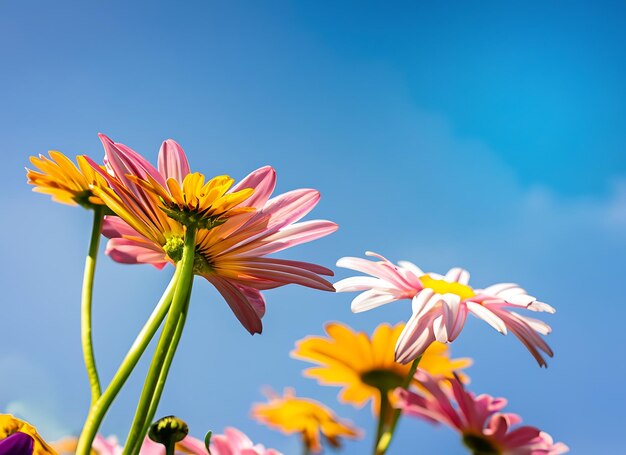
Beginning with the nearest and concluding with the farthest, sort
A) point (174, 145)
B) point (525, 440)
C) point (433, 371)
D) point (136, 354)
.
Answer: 1. point (136, 354)
2. point (174, 145)
3. point (525, 440)
4. point (433, 371)

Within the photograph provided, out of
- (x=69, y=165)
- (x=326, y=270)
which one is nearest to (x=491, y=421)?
(x=326, y=270)

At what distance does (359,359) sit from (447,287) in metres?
0.40

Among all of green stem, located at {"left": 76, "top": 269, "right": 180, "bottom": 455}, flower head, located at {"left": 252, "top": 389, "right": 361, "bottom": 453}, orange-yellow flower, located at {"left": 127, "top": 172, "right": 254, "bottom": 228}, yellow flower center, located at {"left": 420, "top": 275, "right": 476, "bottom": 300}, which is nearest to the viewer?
green stem, located at {"left": 76, "top": 269, "right": 180, "bottom": 455}

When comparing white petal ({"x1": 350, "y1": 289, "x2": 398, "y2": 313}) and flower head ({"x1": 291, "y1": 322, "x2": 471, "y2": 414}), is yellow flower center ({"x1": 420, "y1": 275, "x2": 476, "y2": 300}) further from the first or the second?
flower head ({"x1": 291, "y1": 322, "x2": 471, "y2": 414})

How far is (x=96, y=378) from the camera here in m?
0.46

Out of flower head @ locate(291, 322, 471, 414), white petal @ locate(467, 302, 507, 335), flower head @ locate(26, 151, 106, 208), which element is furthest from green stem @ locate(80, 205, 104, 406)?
flower head @ locate(291, 322, 471, 414)

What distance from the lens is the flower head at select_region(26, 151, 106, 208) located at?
0.63 metres

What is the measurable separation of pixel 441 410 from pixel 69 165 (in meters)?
0.43

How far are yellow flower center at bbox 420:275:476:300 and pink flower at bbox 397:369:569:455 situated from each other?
Answer: 96 millimetres

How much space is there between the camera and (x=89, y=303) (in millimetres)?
523

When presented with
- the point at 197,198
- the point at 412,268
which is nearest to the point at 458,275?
the point at 412,268

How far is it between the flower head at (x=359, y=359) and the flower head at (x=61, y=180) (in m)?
0.55

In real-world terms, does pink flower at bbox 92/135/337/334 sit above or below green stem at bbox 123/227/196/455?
above

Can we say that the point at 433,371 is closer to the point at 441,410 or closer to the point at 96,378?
the point at 441,410
